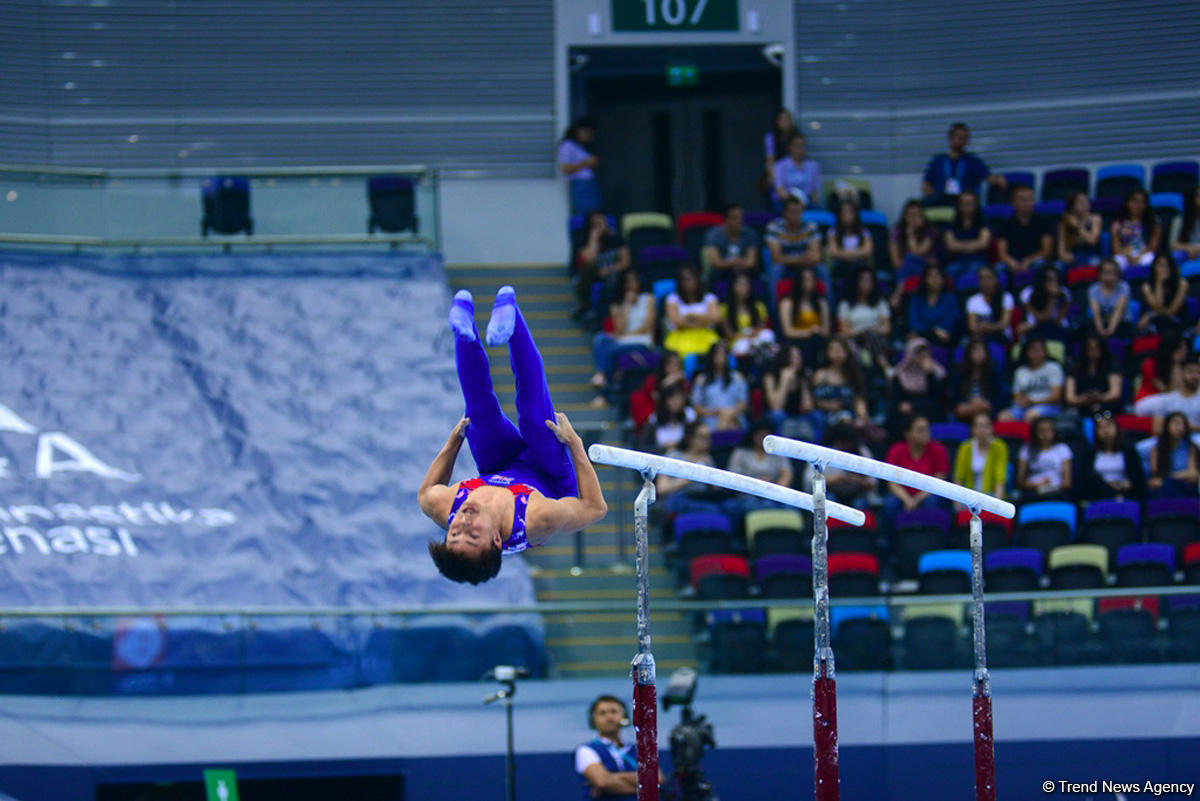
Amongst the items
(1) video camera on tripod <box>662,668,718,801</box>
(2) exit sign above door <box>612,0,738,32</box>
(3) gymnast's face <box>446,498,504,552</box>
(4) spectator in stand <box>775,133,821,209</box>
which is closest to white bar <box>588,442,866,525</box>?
(3) gymnast's face <box>446,498,504,552</box>

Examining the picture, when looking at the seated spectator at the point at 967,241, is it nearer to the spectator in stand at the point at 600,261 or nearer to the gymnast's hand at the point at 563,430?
the spectator in stand at the point at 600,261

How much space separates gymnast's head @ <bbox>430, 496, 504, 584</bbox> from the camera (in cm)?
544

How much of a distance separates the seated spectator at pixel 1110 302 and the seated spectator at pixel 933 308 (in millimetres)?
1065

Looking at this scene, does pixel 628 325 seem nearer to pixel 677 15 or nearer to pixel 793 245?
pixel 793 245

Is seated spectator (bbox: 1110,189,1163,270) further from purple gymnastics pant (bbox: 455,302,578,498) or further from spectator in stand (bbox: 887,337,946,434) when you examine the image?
purple gymnastics pant (bbox: 455,302,578,498)

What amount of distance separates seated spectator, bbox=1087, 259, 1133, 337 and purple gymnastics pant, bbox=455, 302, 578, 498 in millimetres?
6747

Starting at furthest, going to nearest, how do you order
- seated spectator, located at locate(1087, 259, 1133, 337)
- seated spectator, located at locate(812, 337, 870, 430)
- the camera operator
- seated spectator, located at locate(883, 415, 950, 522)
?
seated spectator, located at locate(1087, 259, 1133, 337) < seated spectator, located at locate(812, 337, 870, 430) < seated spectator, located at locate(883, 415, 950, 522) < the camera operator

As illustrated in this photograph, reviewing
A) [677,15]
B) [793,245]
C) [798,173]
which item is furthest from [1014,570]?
[677,15]

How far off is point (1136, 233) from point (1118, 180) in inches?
54.4

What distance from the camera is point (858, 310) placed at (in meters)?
11.8

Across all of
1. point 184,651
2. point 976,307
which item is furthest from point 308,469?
point 976,307

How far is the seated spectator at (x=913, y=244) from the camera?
1238 centimetres

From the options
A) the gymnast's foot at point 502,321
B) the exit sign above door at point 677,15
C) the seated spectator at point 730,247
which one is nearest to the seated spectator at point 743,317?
the seated spectator at point 730,247

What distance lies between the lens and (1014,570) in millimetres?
9109
